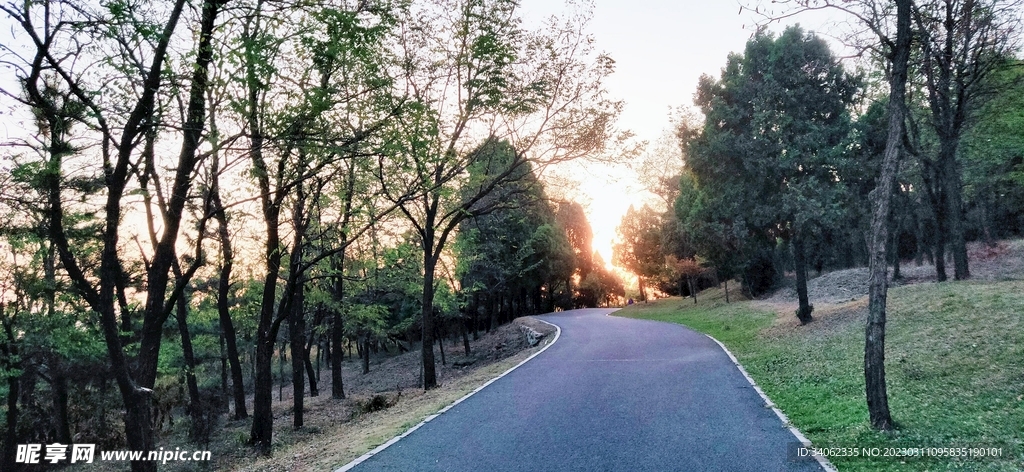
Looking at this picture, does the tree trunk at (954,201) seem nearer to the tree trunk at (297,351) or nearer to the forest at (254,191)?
the forest at (254,191)

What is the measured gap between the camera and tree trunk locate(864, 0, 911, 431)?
7.22m

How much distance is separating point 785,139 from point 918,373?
12.3 meters

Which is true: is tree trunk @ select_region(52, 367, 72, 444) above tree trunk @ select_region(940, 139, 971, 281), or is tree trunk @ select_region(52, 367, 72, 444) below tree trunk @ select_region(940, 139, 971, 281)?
below

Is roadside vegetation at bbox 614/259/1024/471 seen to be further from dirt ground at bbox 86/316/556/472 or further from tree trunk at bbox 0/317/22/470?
tree trunk at bbox 0/317/22/470

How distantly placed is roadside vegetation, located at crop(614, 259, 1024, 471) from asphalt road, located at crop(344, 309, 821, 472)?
76 centimetres

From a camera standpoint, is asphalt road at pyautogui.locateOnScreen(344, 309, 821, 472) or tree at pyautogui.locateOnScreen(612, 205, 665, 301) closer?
asphalt road at pyautogui.locateOnScreen(344, 309, 821, 472)

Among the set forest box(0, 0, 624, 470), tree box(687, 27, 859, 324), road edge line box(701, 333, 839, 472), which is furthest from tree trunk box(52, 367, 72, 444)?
tree box(687, 27, 859, 324)

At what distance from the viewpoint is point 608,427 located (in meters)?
8.26

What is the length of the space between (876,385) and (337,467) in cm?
675

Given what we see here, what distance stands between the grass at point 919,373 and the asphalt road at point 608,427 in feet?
2.44

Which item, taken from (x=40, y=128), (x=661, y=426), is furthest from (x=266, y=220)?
(x=661, y=426)

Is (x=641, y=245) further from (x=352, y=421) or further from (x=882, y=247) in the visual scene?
(x=882, y=247)

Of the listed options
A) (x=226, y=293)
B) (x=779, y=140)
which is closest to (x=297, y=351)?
(x=226, y=293)

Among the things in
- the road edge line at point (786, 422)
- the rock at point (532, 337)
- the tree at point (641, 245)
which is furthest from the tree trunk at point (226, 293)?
the tree at point (641, 245)
